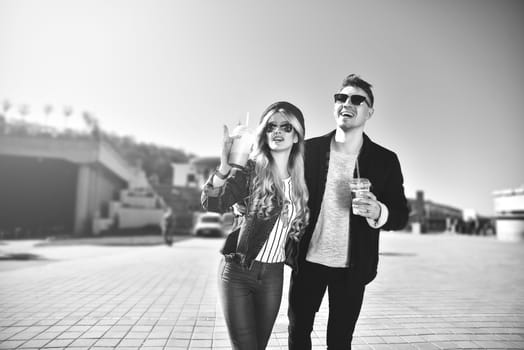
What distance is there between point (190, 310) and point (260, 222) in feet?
12.3

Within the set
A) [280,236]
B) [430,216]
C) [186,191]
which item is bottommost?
[430,216]

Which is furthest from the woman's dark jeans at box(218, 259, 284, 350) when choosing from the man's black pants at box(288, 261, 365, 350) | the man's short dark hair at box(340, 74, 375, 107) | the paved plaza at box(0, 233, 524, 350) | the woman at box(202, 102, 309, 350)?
the paved plaza at box(0, 233, 524, 350)

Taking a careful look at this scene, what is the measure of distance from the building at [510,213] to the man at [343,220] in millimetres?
24354

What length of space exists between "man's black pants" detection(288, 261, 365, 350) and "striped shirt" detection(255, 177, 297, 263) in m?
0.25

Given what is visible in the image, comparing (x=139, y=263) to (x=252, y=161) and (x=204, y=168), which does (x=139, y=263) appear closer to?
(x=252, y=161)

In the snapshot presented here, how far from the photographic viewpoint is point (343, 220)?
2529 mm

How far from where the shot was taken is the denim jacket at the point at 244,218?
2.18 m

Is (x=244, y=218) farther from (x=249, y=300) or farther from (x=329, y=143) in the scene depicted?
(x=329, y=143)

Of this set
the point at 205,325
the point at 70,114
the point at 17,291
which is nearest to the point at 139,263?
the point at 17,291

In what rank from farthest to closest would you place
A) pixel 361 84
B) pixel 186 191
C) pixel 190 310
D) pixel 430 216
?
1. pixel 186 191
2. pixel 430 216
3. pixel 190 310
4. pixel 361 84

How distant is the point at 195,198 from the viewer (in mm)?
49375

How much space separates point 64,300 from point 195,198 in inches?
1728

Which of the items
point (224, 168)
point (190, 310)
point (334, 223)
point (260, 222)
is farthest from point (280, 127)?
point (190, 310)

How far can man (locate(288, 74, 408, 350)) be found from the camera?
2434mm
